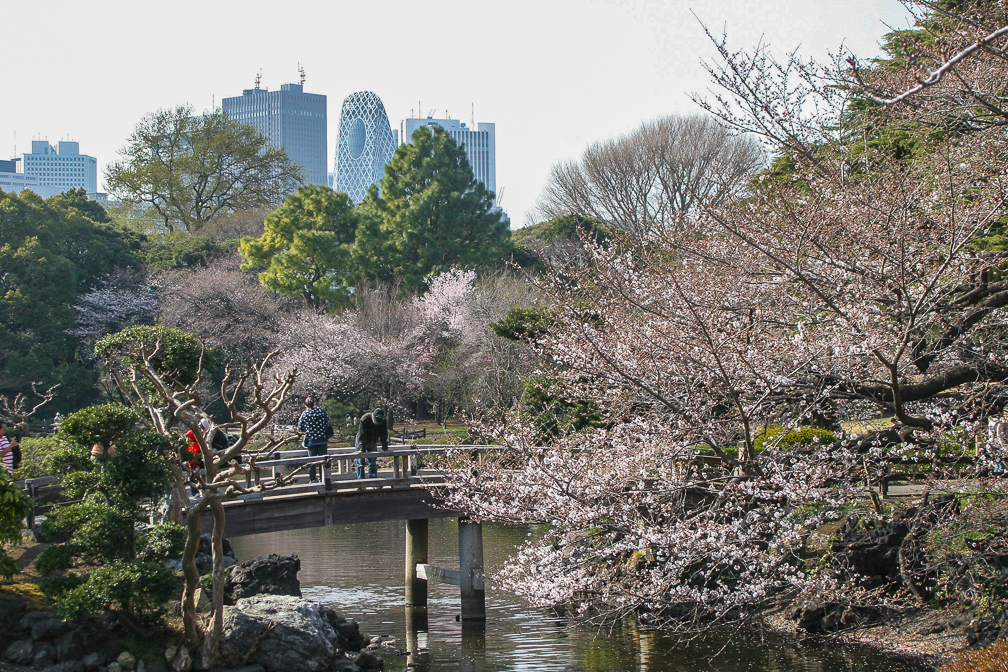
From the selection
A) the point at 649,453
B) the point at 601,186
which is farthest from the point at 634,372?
the point at 601,186

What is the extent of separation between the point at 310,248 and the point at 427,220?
185 inches

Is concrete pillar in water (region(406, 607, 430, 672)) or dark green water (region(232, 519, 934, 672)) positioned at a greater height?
dark green water (region(232, 519, 934, 672))

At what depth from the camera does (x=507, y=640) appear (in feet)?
45.4

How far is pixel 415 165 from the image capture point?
39.4 metres

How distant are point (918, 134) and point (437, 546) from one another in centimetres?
1245

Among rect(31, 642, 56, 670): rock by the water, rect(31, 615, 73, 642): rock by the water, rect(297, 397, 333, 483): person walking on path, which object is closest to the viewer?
rect(31, 642, 56, 670): rock by the water

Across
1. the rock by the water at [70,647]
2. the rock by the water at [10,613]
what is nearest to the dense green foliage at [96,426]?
the rock by the water at [10,613]

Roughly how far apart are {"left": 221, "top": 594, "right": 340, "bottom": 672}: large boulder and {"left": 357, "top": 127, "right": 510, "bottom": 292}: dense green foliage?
24.8 meters

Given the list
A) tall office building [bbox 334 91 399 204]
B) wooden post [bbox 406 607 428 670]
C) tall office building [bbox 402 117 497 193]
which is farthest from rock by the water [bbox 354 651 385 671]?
tall office building [bbox 402 117 497 193]

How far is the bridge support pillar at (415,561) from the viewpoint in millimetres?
16266

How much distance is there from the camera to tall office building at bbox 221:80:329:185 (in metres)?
172

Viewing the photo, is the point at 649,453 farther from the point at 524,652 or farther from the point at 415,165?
the point at 415,165

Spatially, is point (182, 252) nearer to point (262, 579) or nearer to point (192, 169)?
point (192, 169)

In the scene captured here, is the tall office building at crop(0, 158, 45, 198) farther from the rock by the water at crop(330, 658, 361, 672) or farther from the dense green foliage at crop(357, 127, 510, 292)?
the rock by the water at crop(330, 658, 361, 672)
